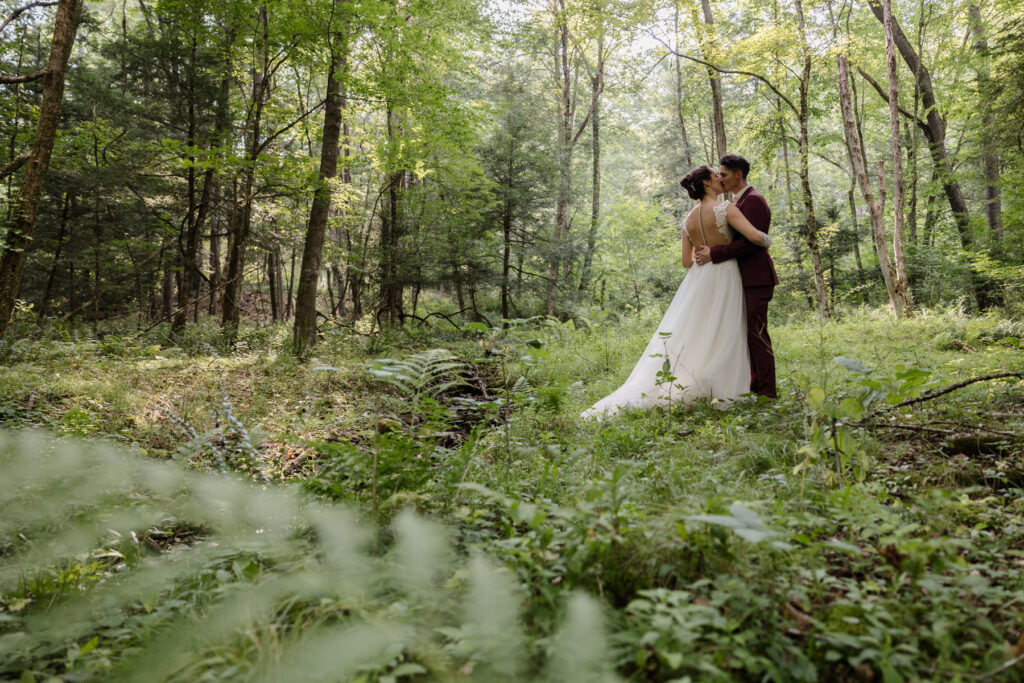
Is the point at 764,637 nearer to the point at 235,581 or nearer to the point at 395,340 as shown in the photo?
the point at 235,581

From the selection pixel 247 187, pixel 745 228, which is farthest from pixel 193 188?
pixel 745 228

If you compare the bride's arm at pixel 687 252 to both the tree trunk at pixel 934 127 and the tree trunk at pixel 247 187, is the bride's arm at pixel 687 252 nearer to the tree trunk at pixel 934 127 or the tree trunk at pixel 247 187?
the tree trunk at pixel 247 187

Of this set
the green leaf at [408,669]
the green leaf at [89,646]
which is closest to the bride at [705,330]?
the green leaf at [408,669]

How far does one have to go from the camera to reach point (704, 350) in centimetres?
492

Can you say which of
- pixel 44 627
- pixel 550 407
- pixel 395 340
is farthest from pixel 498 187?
pixel 44 627

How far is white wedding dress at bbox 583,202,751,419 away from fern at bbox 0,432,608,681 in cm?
326

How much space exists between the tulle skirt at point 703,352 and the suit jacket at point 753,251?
131 millimetres

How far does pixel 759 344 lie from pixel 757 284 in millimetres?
593

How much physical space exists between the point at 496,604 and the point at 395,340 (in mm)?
9432

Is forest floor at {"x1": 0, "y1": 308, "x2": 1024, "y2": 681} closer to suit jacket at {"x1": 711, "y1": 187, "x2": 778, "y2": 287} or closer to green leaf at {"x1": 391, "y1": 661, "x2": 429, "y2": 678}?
green leaf at {"x1": 391, "y1": 661, "x2": 429, "y2": 678}

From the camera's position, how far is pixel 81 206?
13.4 metres

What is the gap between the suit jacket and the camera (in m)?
4.71

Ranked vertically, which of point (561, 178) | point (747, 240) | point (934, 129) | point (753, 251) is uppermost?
point (934, 129)

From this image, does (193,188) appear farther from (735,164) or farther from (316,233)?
(735,164)
